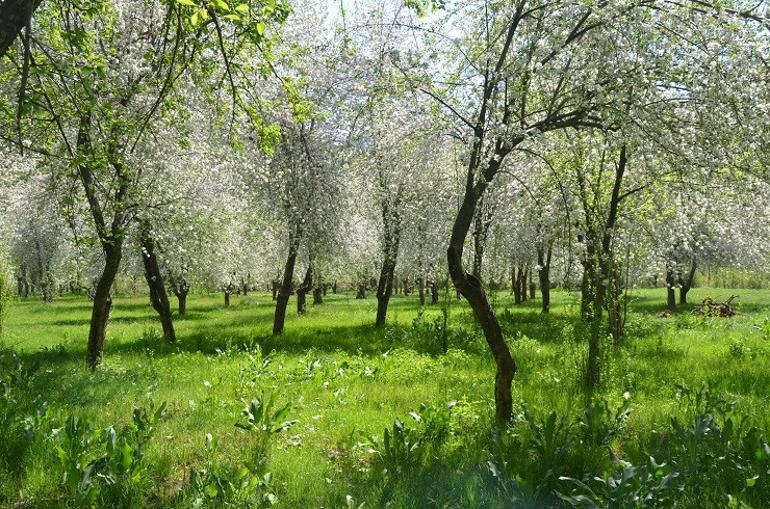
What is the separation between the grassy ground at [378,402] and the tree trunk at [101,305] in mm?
387

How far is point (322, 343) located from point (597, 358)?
830 cm

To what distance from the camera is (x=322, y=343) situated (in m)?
14.9

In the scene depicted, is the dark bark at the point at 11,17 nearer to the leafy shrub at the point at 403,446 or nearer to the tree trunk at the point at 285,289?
the leafy shrub at the point at 403,446

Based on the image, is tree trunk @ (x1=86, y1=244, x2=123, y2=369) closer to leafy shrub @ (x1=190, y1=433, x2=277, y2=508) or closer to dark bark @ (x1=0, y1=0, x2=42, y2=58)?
dark bark @ (x1=0, y1=0, x2=42, y2=58)

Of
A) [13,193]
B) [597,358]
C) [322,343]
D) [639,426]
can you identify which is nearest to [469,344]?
[322,343]

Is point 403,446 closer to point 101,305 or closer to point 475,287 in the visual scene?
point 475,287

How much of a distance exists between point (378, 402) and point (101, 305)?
644 cm

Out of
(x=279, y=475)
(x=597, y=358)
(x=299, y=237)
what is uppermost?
(x=299, y=237)

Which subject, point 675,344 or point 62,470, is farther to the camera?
point 675,344

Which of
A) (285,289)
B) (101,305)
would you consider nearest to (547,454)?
(101,305)

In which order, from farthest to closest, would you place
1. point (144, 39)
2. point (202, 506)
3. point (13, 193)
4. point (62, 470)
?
point (13, 193), point (144, 39), point (62, 470), point (202, 506)

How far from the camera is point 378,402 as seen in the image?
7.97m

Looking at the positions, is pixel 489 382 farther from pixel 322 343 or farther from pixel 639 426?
pixel 322 343

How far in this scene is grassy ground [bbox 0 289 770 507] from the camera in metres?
4.71
